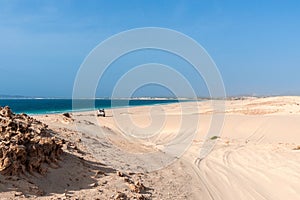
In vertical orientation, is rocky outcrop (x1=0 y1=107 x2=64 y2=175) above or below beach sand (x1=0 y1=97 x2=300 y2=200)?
above

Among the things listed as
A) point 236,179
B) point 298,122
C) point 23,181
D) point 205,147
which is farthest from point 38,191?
point 298,122

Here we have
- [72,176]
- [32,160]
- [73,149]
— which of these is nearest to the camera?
[32,160]

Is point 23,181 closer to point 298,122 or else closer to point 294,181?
point 294,181

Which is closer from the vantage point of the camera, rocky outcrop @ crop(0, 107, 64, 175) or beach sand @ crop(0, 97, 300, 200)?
rocky outcrop @ crop(0, 107, 64, 175)

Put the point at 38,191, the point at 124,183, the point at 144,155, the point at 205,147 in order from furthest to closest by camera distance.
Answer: the point at 205,147, the point at 144,155, the point at 124,183, the point at 38,191

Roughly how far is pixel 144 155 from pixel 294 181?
Result: 4208 millimetres

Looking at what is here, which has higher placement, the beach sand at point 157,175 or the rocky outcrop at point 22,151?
the rocky outcrop at point 22,151

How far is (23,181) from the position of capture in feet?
17.2

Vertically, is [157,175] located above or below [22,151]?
below

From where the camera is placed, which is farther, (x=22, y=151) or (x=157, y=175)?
(x=157, y=175)

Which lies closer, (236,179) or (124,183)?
(124,183)

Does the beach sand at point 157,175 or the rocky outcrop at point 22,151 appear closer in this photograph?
the rocky outcrop at point 22,151

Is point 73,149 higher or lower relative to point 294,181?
higher

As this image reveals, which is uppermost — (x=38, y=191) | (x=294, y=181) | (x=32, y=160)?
(x=32, y=160)
